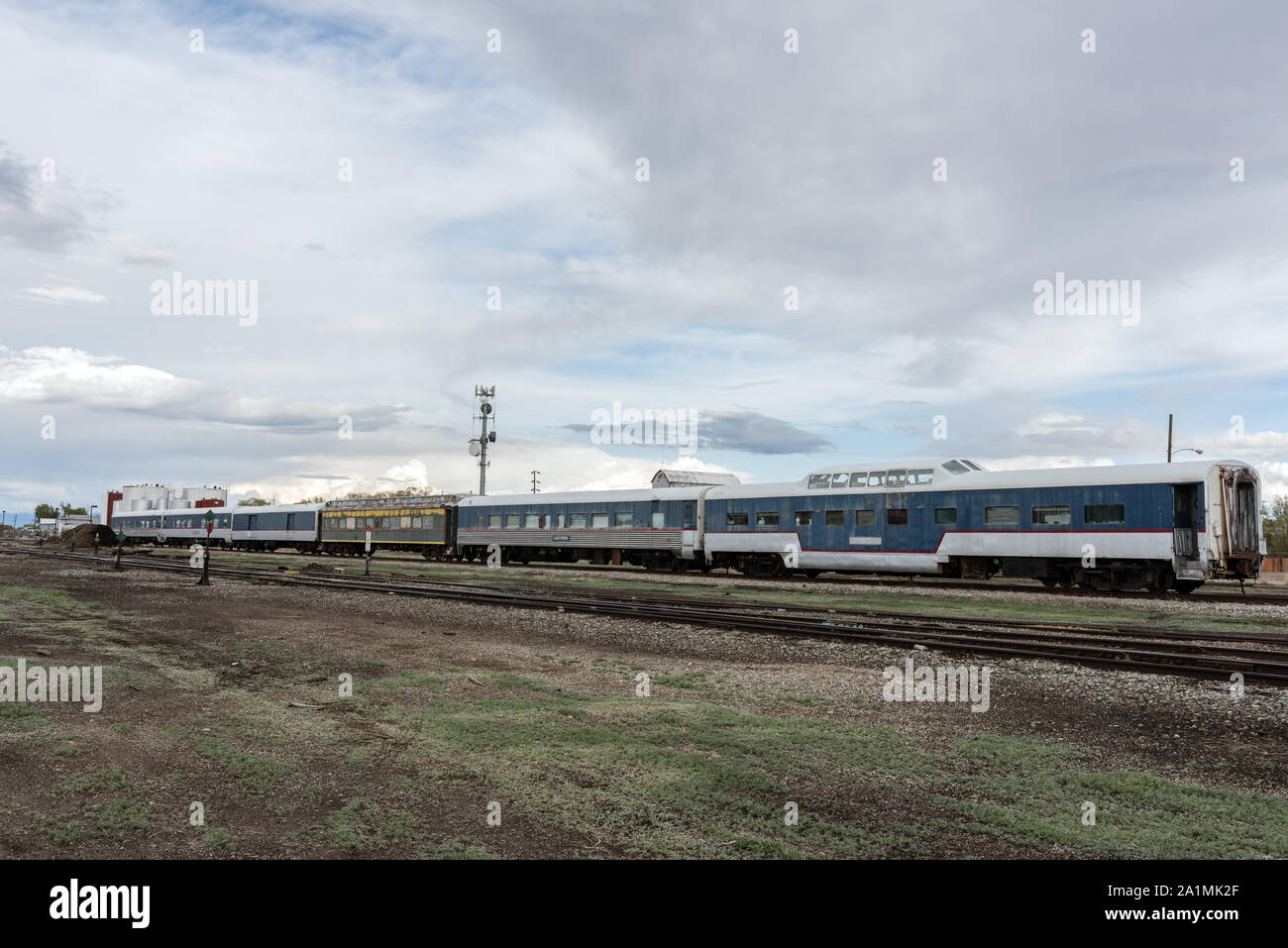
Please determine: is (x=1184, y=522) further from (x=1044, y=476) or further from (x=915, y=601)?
(x=915, y=601)

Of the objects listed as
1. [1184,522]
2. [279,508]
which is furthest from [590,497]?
[279,508]

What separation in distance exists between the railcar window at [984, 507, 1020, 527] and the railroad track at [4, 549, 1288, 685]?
27.6 ft

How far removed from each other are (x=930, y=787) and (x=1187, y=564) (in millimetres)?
20531

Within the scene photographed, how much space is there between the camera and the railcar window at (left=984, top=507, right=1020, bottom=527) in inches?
999

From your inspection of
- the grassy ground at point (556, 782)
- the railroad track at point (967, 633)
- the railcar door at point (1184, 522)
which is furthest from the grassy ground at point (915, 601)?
the grassy ground at point (556, 782)

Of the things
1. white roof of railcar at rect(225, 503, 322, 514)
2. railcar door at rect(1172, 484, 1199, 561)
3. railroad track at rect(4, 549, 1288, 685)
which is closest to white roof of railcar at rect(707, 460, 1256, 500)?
railcar door at rect(1172, 484, 1199, 561)

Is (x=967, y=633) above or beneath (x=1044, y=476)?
beneath

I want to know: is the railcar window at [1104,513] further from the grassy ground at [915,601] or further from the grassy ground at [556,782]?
the grassy ground at [556,782]

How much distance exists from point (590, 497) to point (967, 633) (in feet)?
85.5

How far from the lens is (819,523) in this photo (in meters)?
30.8

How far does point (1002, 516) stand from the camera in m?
25.7

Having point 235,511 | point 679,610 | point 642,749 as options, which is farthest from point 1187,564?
point 235,511
